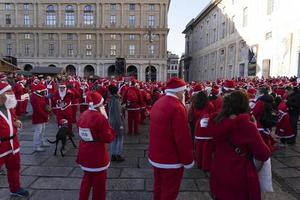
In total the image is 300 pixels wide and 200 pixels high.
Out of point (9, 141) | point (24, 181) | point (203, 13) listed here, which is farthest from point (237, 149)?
point (203, 13)

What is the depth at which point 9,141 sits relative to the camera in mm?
4910

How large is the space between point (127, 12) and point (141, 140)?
70177 mm

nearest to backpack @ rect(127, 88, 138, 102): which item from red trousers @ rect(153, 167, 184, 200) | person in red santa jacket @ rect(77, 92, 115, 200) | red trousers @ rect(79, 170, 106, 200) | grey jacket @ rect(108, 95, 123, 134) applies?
grey jacket @ rect(108, 95, 123, 134)

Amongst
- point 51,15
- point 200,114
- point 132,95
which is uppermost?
point 51,15

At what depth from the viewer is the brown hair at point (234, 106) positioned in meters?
3.38

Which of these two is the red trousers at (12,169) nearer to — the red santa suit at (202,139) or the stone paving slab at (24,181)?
the stone paving slab at (24,181)

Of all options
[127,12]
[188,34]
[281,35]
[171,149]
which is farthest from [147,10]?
[171,149]

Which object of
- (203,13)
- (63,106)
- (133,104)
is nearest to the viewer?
(63,106)

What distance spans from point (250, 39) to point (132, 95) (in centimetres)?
2634

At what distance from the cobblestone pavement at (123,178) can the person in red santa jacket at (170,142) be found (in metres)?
1.47

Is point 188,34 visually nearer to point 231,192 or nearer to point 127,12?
point 127,12

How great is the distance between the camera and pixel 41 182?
19.5 feet

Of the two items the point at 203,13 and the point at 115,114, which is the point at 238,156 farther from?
the point at 203,13

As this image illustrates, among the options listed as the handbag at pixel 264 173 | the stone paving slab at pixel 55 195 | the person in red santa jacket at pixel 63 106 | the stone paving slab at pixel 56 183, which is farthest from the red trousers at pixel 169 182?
the person in red santa jacket at pixel 63 106
